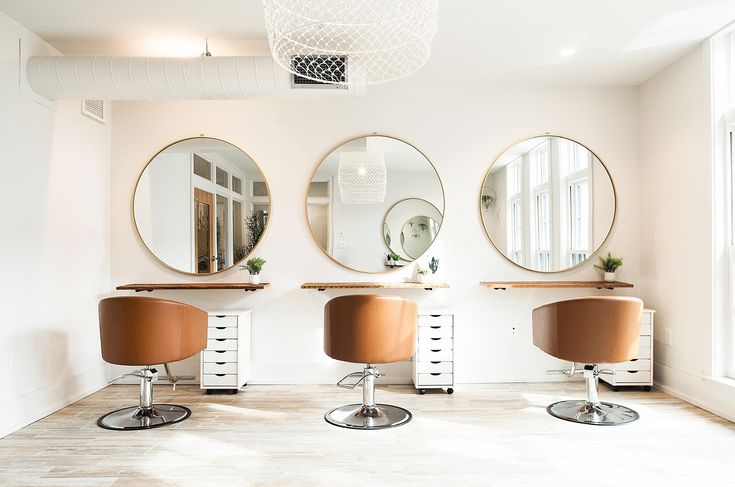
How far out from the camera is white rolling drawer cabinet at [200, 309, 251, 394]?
4125mm

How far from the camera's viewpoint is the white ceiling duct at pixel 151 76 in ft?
11.8

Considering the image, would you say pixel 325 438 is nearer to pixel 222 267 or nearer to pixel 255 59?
pixel 222 267

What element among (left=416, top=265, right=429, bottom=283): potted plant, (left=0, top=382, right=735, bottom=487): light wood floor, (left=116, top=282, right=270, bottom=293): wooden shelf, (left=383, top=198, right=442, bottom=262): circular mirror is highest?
(left=383, top=198, right=442, bottom=262): circular mirror

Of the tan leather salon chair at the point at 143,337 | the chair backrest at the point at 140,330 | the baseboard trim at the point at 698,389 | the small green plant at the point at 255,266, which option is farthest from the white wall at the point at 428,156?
the chair backrest at the point at 140,330

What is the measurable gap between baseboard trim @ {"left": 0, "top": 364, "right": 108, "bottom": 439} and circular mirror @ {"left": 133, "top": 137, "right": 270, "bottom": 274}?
1071mm

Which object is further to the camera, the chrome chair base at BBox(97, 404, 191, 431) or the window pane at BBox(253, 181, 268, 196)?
the window pane at BBox(253, 181, 268, 196)

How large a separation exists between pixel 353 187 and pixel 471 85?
1.37 meters

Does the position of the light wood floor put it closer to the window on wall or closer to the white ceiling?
the window on wall

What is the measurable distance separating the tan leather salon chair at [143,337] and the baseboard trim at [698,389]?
11.7ft

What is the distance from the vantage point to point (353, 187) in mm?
4520

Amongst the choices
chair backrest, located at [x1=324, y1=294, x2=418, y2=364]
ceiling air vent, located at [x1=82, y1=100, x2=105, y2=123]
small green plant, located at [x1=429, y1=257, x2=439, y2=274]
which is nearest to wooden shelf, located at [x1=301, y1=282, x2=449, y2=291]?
small green plant, located at [x1=429, y1=257, x2=439, y2=274]

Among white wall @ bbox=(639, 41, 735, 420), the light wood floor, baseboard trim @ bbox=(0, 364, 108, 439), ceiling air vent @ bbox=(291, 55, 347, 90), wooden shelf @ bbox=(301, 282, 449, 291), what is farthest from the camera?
wooden shelf @ bbox=(301, 282, 449, 291)

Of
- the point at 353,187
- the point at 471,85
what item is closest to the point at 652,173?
the point at 471,85

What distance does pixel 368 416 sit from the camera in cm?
344
